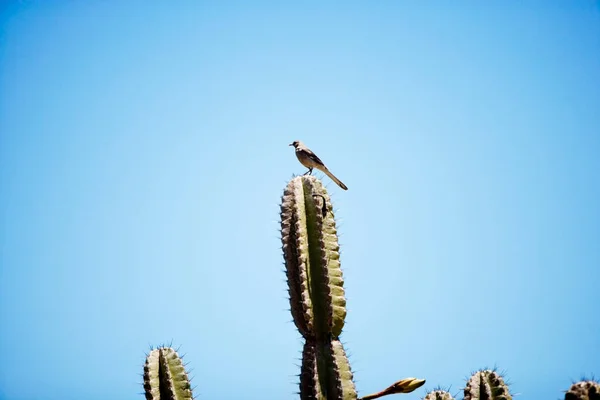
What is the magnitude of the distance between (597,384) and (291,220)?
282cm

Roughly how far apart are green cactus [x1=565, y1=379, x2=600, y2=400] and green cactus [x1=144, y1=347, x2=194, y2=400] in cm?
356

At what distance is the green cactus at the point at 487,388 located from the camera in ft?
19.9

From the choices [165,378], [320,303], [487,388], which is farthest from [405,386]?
[165,378]

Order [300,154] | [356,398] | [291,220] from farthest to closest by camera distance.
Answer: [300,154] → [291,220] → [356,398]

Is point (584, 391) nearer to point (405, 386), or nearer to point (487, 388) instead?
point (487, 388)

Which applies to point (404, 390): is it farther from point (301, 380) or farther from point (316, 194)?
point (316, 194)

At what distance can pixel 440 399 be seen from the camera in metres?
6.29

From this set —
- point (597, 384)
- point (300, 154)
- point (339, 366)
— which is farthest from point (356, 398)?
point (300, 154)

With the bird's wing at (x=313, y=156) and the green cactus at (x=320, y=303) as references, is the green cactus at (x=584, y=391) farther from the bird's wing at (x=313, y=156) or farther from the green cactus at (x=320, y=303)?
the bird's wing at (x=313, y=156)

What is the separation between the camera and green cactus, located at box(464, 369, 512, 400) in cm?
605

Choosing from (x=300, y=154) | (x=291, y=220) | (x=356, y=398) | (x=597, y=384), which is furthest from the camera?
(x=300, y=154)

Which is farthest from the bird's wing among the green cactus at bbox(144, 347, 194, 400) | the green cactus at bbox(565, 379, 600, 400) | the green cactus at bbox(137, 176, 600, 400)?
the green cactus at bbox(565, 379, 600, 400)

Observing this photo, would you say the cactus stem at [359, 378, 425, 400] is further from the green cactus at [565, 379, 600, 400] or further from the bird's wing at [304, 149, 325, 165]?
the bird's wing at [304, 149, 325, 165]

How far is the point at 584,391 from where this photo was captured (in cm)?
454
